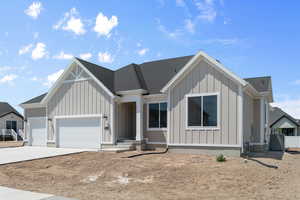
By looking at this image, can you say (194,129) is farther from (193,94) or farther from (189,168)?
(189,168)

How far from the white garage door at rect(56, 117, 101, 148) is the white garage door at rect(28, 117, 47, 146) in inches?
82.1

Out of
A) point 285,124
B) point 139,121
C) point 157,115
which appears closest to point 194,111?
point 157,115

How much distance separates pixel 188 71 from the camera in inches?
537

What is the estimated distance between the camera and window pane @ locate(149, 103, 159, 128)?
15570 millimetres

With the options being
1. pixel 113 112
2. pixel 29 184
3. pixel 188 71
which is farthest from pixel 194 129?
pixel 29 184

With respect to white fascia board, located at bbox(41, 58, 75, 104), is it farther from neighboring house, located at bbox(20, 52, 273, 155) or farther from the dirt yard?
the dirt yard

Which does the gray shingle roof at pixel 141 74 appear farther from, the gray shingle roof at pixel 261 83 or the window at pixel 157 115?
the gray shingle roof at pixel 261 83

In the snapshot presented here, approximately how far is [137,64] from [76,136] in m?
7.08

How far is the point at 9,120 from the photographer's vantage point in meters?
37.8

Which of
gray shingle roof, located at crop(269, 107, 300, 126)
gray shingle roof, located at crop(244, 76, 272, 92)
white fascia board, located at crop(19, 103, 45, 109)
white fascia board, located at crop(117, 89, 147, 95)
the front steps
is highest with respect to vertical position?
gray shingle roof, located at crop(244, 76, 272, 92)

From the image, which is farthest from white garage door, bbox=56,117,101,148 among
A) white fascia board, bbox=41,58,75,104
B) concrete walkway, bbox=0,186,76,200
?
concrete walkway, bbox=0,186,76,200

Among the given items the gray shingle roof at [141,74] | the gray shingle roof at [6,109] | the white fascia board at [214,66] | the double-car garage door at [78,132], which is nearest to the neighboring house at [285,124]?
the gray shingle roof at [141,74]

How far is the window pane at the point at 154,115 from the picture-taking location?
15.6 m

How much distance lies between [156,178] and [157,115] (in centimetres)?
705
